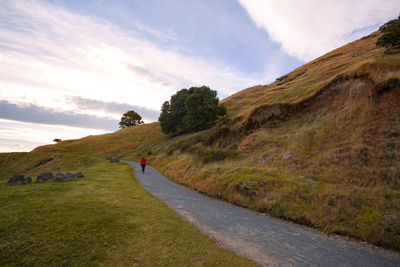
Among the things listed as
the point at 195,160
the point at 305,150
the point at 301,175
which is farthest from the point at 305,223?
the point at 195,160

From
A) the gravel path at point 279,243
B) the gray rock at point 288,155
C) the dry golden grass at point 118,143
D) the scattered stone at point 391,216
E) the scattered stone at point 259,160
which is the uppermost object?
the dry golden grass at point 118,143

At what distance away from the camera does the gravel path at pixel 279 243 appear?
554cm

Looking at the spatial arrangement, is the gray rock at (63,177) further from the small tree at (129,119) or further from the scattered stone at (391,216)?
the small tree at (129,119)

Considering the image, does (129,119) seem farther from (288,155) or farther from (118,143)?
(288,155)

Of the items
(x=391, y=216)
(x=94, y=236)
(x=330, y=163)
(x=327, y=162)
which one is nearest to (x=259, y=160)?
(x=327, y=162)

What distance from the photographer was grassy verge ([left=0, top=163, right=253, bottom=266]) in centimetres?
485

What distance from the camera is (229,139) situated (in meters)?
28.0

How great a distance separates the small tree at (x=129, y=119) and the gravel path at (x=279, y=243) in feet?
326

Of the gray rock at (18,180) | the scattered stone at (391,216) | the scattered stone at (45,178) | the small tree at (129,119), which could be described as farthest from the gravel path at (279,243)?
the small tree at (129,119)

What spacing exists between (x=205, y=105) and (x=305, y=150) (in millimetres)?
36785

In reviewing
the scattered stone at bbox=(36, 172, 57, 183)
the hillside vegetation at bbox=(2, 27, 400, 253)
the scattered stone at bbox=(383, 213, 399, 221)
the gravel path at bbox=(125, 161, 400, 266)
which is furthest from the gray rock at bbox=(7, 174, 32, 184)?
the scattered stone at bbox=(383, 213, 399, 221)

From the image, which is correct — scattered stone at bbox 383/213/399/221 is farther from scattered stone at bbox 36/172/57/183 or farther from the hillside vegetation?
scattered stone at bbox 36/172/57/183

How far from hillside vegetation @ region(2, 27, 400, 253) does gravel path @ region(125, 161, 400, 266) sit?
33.8 inches

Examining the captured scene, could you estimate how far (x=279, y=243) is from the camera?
6555 mm
